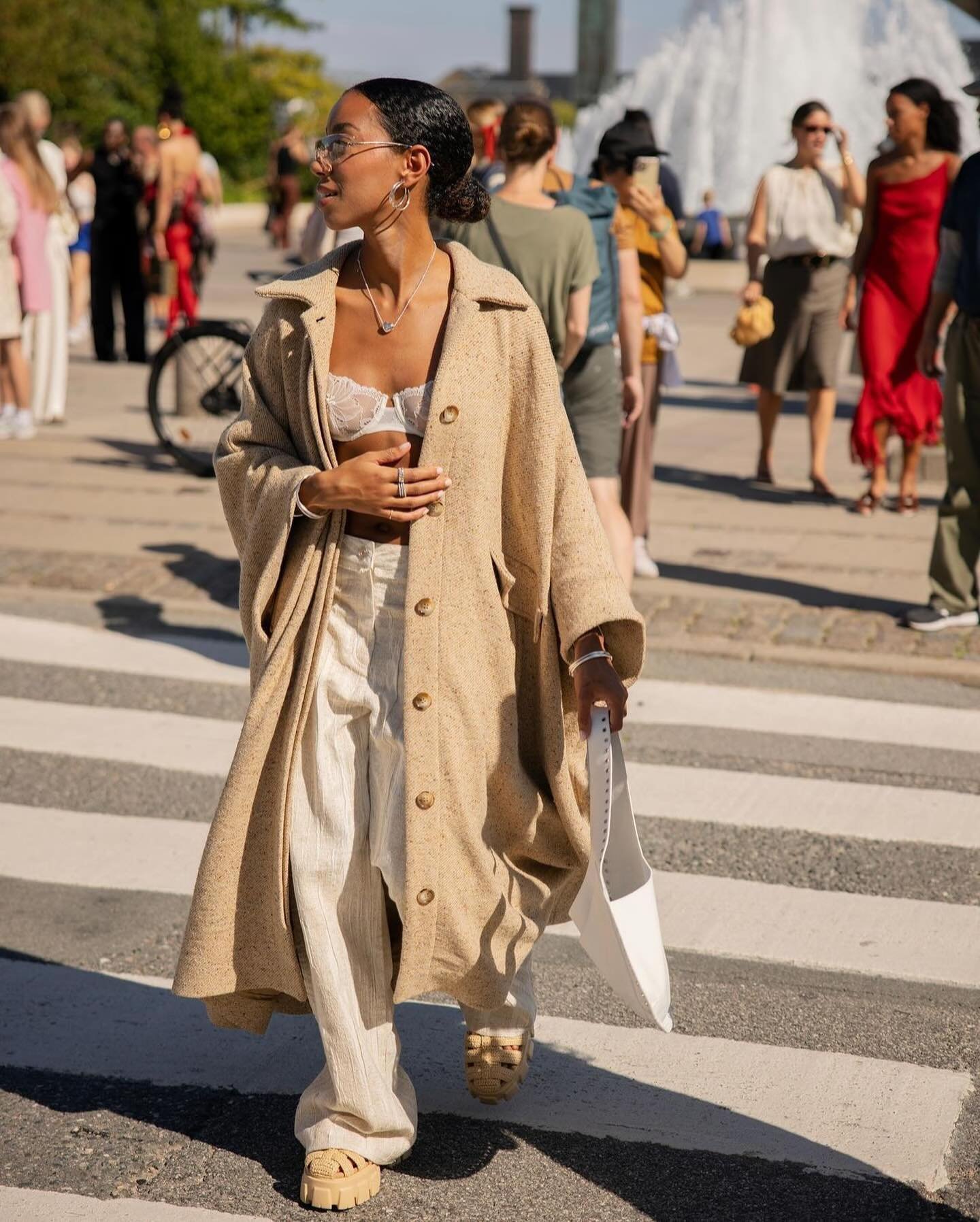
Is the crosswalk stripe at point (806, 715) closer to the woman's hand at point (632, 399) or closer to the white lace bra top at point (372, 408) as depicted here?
the woman's hand at point (632, 399)

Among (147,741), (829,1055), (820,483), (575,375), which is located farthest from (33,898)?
(820,483)

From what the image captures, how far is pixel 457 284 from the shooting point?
10.8 ft

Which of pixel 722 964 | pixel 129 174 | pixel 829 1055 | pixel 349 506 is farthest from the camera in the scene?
pixel 129 174

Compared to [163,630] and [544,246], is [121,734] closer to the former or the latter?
[163,630]

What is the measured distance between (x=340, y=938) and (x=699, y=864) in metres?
2.10

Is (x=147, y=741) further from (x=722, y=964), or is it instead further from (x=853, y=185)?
(x=853, y=185)

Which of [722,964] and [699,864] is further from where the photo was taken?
[699,864]

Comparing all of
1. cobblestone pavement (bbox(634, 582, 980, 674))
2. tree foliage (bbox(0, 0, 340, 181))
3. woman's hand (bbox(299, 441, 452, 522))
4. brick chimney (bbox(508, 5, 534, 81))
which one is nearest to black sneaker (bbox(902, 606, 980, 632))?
cobblestone pavement (bbox(634, 582, 980, 674))

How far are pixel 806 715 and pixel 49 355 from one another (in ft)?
26.9

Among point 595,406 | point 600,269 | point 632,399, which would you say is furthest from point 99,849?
point 632,399

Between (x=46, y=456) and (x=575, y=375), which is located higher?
(x=575, y=375)

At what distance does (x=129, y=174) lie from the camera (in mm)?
16797

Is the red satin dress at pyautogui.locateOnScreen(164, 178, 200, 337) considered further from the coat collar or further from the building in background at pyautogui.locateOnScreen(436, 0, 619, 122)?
the coat collar

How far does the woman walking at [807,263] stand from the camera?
10.2 metres
